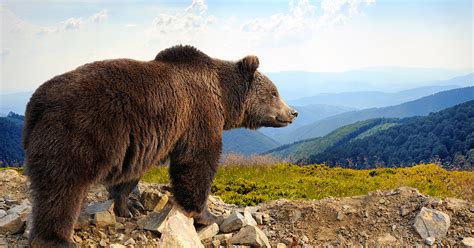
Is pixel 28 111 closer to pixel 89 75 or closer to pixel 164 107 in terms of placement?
pixel 89 75

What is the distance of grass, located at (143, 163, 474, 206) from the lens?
452 inches

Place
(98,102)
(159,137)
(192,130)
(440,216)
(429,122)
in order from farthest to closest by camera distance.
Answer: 1. (429,122)
2. (440,216)
3. (192,130)
4. (159,137)
5. (98,102)

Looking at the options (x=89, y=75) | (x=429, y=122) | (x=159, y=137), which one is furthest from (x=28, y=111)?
(x=429, y=122)

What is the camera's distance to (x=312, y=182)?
13.0 meters

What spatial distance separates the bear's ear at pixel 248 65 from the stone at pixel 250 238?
8.86 ft

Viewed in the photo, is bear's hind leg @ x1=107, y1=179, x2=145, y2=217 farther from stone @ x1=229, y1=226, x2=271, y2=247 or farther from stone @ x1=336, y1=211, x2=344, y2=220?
stone @ x1=336, y1=211, x2=344, y2=220

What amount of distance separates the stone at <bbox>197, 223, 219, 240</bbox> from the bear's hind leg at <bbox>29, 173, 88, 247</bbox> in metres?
2.30

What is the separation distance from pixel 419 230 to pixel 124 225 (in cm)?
513

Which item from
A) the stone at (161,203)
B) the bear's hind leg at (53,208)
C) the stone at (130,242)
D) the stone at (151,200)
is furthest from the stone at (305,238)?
the bear's hind leg at (53,208)

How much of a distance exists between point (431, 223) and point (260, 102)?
3.77 m

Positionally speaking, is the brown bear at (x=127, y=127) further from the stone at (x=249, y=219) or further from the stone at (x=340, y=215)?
the stone at (x=340, y=215)

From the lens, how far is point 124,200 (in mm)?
7828

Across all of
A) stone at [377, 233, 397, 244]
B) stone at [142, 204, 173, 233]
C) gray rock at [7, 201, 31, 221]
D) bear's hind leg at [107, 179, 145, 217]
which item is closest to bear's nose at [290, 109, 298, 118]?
stone at [377, 233, 397, 244]

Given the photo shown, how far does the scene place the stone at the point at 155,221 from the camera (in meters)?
7.34
